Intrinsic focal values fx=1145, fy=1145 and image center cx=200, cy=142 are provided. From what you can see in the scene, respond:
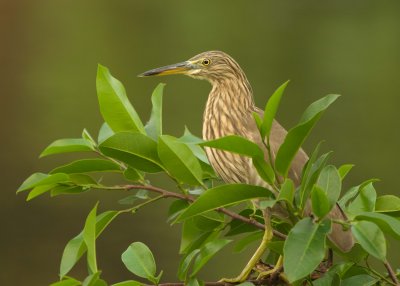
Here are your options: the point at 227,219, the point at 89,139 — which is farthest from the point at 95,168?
the point at 227,219

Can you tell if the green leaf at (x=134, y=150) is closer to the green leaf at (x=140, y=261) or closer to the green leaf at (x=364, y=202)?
the green leaf at (x=140, y=261)

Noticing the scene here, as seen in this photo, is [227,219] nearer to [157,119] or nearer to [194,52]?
[157,119]

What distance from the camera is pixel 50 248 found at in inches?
256

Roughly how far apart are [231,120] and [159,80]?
5.29 meters

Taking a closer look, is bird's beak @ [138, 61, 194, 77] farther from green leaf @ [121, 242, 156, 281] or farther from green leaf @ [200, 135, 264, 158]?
green leaf @ [200, 135, 264, 158]

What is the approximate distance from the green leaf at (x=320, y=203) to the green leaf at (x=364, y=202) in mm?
260

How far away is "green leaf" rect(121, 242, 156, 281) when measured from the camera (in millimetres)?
2199

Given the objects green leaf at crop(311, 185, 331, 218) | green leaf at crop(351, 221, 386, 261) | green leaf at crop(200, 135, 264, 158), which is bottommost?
green leaf at crop(351, 221, 386, 261)

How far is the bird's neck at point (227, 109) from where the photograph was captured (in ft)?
10.0

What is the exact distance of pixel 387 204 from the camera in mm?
2277

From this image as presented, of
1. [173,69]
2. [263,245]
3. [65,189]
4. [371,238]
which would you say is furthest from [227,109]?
[371,238]

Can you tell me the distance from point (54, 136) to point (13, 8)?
3712mm

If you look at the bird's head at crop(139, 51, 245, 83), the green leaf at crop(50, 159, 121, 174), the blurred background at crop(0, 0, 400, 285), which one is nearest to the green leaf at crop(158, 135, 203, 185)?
the green leaf at crop(50, 159, 121, 174)

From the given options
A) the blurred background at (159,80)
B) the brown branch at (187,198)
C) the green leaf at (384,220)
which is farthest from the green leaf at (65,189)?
the blurred background at (159,80)
